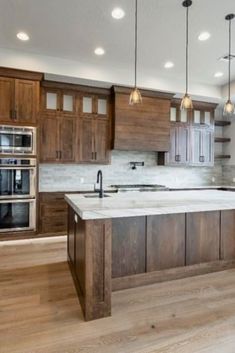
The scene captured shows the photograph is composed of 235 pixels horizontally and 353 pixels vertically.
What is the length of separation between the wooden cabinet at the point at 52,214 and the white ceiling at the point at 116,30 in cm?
258

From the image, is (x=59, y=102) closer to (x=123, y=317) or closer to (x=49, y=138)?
(x=49, y=138)

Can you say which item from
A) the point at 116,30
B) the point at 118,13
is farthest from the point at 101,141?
the point at 118,13

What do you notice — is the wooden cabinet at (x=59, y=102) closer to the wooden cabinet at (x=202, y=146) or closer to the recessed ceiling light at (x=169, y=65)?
the recessed ceiling light at (x=169, y=65)

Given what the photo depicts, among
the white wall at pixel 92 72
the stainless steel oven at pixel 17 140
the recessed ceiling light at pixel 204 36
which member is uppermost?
the recessed ceiling light at pixel 204 36

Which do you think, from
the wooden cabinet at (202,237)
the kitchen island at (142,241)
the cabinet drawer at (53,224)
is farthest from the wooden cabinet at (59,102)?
the wooden cabinet at (202,237)

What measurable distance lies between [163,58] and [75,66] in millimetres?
1629

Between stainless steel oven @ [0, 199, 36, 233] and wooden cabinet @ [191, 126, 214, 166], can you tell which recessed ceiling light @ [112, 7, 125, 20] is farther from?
wooden cabinet @ [191, 126, 214, 166]

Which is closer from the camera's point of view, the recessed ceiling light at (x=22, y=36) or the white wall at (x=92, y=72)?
the recessed ceiling light at (x=22, y=36)

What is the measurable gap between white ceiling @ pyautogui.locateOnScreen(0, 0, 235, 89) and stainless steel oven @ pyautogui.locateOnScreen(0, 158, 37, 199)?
6.34 ft

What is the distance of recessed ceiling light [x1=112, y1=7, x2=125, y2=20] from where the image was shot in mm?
3076

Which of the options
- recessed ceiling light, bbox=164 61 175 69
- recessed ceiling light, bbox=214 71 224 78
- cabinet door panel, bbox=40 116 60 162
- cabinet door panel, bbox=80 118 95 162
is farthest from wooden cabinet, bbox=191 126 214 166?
cabinet door panel, bbox=40 116 60 162

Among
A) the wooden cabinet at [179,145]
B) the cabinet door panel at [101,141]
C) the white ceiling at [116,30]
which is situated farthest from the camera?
the wooden cabinet at [179,145]

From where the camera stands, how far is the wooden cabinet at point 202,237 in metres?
2.91

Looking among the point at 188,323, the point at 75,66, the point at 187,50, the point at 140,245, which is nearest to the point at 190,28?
the point at 187,50
